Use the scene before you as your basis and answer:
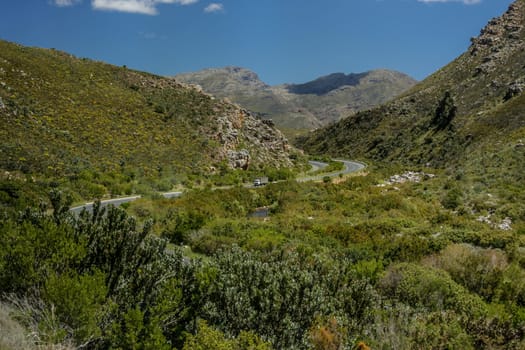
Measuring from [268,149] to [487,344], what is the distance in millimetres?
55221

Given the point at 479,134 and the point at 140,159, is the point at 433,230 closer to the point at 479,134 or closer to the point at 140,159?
the point at 140,159

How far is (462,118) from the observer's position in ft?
227

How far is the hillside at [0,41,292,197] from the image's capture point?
3450cm

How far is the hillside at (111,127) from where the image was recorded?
34500 millimetres

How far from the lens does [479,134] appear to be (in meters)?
57.2

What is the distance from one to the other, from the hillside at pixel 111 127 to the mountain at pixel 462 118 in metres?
26.5

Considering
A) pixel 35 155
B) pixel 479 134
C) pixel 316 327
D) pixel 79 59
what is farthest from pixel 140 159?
pixel 479 134

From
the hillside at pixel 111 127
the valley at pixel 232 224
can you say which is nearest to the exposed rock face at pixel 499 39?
the valley at pixel 232 224

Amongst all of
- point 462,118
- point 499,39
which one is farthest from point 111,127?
point 499,39

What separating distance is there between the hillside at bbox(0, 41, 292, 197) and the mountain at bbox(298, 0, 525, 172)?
26504 mm

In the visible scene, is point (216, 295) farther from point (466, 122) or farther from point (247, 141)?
point (466, 122)

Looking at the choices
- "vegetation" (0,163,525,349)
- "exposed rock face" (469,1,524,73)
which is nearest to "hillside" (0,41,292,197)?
"vegetation" (0,163,525,349)

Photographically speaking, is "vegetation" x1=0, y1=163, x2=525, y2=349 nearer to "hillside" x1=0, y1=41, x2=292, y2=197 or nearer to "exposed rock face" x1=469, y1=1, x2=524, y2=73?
"hillside" x1=0, y1=41, x2=292, y2=197

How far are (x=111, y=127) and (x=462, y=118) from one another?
57196mm
